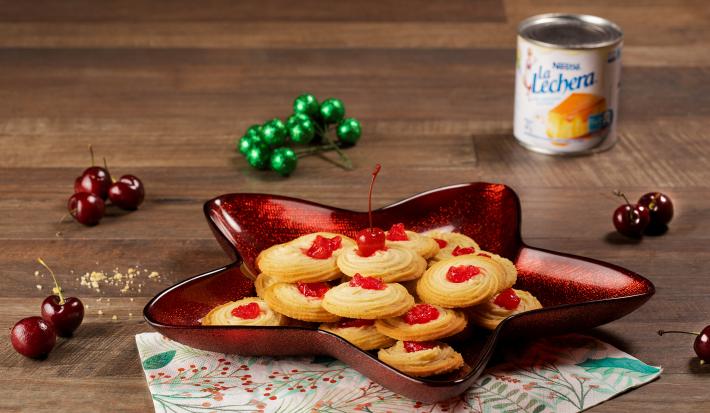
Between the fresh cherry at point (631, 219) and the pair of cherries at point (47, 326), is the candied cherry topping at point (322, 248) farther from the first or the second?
the fresh cherry at point (631, 219)

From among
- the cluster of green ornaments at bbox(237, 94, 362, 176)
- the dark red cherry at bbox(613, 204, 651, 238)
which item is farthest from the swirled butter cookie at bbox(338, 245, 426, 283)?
the cluster of green ornaments at bbox(237, 94, 362, 176)

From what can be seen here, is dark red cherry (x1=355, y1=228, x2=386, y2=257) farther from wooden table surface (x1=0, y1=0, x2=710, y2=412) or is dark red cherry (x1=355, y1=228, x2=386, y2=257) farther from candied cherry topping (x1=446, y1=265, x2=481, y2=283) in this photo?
wooden table surface (x1=0, y1=0, x2=710, y2=412)

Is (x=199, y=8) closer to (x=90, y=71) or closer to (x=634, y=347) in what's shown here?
(x=90, y=71)

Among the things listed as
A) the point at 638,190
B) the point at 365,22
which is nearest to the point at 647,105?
the point at 638,190

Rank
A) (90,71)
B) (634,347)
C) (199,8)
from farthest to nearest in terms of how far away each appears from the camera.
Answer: (199,8) < (90,71) < (634,347)

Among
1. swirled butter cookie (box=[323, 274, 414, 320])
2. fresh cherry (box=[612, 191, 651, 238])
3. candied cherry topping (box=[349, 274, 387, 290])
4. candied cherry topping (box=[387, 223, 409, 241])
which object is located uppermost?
candied cherry topping (box=[387, 223, 409, 241])

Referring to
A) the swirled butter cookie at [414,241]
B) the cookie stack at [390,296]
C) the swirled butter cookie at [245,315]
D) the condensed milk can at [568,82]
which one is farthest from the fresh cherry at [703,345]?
the condensed milk can at [568,82]

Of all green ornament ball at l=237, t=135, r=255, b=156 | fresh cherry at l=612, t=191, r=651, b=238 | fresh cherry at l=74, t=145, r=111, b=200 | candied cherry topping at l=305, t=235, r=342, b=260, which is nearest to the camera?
candied cherry topping at l=305, t=235, r=342, b=260
